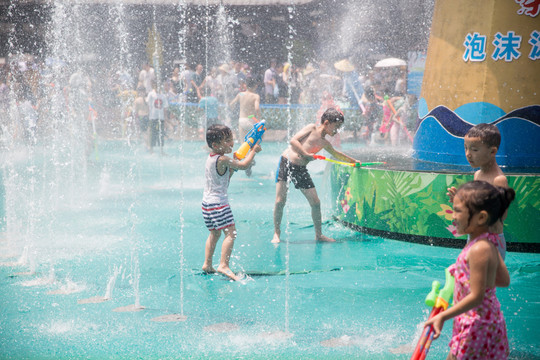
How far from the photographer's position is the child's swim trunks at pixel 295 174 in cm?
675

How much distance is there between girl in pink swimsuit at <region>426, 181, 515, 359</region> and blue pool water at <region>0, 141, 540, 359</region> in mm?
1145

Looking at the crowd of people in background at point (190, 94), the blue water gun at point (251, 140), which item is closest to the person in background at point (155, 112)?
the crowd of people in background at point (190, 94)

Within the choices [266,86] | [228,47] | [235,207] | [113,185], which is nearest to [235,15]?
[228,47]

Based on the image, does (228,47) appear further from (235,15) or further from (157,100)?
(157,100)

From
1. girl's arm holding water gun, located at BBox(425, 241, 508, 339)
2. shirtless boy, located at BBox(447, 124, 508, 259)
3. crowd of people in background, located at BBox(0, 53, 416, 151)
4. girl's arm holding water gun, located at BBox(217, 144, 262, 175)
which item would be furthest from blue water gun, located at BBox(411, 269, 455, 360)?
crowd of people in background, located at BBox(0, 53, 416, 151)

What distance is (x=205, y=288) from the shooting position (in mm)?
5105

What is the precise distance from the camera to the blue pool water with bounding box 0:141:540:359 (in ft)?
12.9

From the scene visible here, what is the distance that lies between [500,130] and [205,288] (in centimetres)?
396

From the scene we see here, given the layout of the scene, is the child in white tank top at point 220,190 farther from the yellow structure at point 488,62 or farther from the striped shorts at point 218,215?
the yellow structure at point 488,62

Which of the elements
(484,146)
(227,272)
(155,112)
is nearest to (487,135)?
(484,146)

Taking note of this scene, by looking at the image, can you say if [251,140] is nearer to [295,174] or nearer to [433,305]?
[295,174]

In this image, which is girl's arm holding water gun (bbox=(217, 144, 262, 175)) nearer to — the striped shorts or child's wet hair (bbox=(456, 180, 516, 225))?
the striped shorts

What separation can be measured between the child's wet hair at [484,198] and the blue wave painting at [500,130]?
4.61 metres

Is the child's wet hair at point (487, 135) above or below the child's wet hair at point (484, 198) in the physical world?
above
